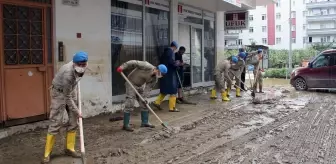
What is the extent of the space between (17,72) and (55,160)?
2258 millimetres

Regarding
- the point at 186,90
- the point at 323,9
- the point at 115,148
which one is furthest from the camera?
the point at 323,9

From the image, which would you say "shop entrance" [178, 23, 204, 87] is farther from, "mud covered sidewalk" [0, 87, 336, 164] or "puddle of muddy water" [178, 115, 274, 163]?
"puddle of muddy water" [178, 115, 274, 163]

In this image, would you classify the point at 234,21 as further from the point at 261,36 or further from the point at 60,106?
the point at 261,36

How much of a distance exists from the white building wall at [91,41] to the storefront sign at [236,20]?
8360 mm

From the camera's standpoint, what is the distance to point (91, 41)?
8609mm

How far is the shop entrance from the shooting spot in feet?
44.0

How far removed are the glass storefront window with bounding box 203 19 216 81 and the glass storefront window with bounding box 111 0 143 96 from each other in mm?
4994

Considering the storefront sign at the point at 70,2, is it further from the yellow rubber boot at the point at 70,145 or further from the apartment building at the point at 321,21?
the apartment building at the point at 321,21

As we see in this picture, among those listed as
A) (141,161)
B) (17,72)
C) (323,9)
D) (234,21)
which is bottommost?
(141,161)

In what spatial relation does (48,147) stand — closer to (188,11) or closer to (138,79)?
(138,79)

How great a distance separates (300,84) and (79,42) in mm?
10723

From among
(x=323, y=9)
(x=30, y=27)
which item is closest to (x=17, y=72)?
(x=30, y=27)

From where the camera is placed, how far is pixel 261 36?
2509 inches

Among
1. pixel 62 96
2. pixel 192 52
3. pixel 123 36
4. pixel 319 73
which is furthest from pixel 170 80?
pixel 319 73
